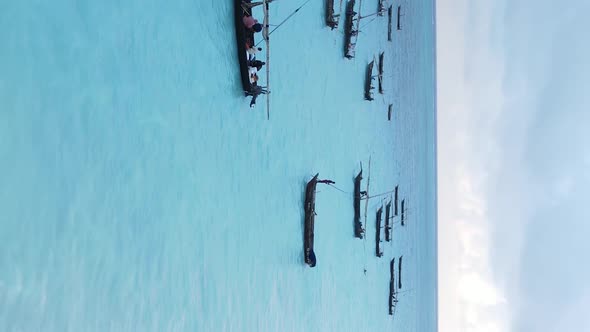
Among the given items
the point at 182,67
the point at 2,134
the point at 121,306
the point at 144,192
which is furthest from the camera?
the point at 182,67

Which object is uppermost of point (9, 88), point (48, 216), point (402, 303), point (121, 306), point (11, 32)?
point (11, 32)

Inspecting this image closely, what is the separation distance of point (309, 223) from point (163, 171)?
4.28 meters

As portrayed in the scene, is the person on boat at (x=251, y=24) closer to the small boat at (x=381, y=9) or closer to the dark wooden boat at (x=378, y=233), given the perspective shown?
the dark wooden boat at (x=378, y=233)

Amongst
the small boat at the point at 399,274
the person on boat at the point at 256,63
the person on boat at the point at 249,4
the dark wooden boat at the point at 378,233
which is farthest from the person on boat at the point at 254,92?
the small boat at the point at 399,274

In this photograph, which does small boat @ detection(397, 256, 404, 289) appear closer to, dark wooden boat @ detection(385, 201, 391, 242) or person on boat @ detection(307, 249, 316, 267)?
dark wooden boat @ detection(385, 201, 391, 242)

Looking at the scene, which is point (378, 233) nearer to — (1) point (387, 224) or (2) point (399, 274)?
(1) point (387, 224)

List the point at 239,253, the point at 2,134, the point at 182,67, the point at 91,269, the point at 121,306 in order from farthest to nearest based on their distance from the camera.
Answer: the point at 239,253 < the point at 182,67 < the point at 121,306 < the point at 91,269 < the point at 2,134

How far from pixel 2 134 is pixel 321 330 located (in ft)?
25.0

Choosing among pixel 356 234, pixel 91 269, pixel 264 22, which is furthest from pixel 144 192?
pixel 356 234

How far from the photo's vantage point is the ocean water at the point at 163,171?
3.98 m

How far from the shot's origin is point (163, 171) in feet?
Result: 18.2

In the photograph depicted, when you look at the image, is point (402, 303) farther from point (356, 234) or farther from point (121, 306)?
point (121, 306)

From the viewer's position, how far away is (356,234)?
496 inches

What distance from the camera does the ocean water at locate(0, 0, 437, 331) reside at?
398 cm
